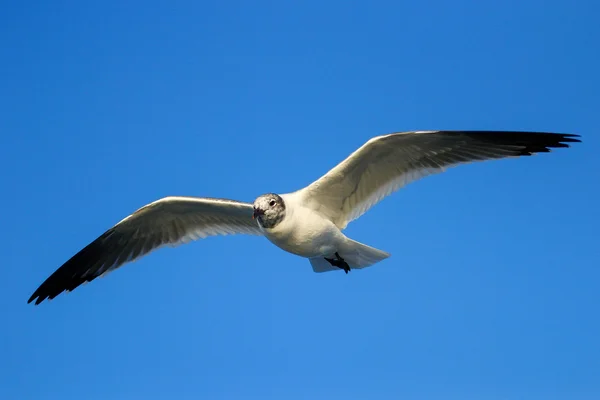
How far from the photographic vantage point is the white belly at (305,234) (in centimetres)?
716

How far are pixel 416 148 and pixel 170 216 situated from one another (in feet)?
9.82

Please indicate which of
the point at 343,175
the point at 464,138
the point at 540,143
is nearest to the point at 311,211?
the point at 343,175

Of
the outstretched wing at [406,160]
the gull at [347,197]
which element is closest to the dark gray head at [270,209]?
the gull at [347,197]

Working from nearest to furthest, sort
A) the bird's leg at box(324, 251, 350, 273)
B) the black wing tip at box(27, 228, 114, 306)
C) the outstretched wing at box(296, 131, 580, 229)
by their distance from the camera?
the outstretched wing at box(296, 131, 580, 229) < the bird's leg at box(324, 251, 350, 273) < the black wing tip at box(27, 228, 114, 306)

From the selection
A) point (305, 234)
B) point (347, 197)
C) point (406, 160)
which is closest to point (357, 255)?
point (347, 197)

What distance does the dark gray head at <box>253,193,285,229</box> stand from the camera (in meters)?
7.08

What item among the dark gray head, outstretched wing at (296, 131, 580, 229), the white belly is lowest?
the white belly

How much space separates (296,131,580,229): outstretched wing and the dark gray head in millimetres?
403

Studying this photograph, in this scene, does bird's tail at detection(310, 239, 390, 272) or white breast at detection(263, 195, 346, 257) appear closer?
white breast at detection(263, 195, 346, 257)

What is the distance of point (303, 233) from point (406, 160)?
1.41m

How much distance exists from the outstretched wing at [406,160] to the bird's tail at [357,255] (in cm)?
44

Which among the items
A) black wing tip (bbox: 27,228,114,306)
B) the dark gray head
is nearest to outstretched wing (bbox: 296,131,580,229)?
the dark gray head

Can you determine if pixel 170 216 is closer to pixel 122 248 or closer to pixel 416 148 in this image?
pixel 122 248

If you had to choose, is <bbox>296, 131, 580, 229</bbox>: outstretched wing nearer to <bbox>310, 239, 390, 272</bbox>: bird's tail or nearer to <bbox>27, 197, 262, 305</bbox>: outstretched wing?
<bbox>310, 239, 390, 272</bbox>: bird's tail
